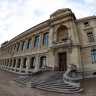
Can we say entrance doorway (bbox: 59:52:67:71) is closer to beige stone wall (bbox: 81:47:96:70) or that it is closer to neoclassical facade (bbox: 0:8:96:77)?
neoclassical facade (bbox: 0:8:96:77)

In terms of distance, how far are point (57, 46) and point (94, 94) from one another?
1119 centimetres

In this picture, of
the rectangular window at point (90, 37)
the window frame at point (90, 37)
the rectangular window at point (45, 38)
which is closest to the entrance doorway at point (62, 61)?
the rectangular window at point (45, 38)

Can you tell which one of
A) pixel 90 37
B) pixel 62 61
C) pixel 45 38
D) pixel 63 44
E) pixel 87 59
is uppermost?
pixel 45 38

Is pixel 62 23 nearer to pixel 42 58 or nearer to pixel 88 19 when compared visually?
pixel 88 19

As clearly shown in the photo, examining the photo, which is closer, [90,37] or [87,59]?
[87,59]

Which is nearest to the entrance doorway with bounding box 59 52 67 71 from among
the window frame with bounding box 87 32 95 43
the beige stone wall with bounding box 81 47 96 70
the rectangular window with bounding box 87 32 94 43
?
the beige stone wall with bounding box 81 47 96 70

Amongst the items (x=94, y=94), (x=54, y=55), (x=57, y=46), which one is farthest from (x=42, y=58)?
(x=94, y=94)

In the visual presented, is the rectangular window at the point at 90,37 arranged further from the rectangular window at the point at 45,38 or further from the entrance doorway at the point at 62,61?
the rectangular window at the point at 45,38

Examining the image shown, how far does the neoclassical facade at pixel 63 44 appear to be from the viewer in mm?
16375

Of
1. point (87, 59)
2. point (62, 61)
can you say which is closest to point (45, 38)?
point (62, 61)

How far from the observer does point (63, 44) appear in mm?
17203

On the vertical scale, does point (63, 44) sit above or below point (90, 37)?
below

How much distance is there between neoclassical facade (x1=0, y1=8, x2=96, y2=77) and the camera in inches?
645

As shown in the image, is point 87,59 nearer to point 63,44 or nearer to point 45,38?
point 63,44
